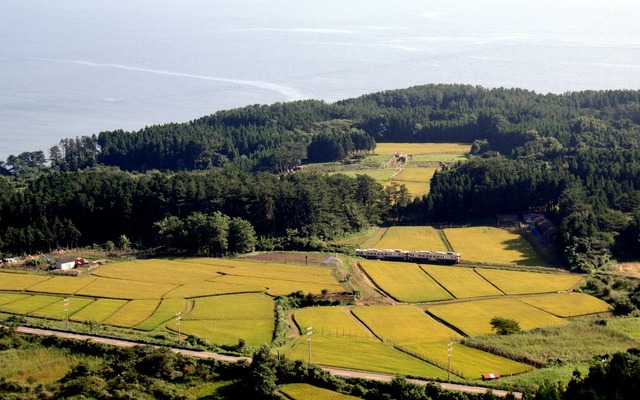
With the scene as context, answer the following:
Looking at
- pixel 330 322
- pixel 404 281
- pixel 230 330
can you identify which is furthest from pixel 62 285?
pixel 404 281

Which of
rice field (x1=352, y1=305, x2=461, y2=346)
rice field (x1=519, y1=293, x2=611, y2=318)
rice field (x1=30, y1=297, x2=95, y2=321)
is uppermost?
rice field (x1=30, y1=297, x2=95, y2=321)

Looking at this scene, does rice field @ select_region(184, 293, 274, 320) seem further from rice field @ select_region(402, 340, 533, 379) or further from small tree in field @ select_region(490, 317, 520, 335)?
small tree in field @ select_region(490, 317, 520, 335)

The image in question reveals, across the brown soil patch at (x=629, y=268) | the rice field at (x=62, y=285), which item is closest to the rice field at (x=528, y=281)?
the brown soil patch at (x=629, y=268)

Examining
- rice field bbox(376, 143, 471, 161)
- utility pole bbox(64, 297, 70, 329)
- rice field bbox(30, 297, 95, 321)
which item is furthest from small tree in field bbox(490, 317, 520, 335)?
rice field bbox(376, 143, 471, 161)

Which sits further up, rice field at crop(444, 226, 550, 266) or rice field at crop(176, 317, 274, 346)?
rice field at crop(444, 226, 550, 266)

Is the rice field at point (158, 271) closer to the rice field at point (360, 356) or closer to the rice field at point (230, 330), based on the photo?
the rice field at point (230, 330)

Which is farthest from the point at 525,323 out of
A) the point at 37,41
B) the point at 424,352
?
the point at 37,41

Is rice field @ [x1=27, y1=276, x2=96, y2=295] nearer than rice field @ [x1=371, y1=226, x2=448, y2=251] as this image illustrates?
Yes
